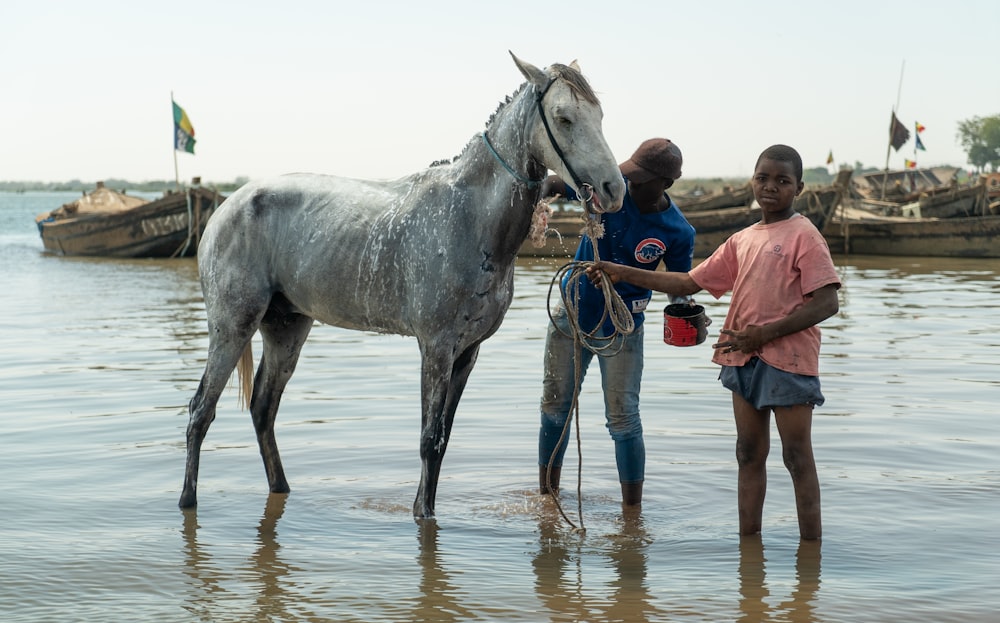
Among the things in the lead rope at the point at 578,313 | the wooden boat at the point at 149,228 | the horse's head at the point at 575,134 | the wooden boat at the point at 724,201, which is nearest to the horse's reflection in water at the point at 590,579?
the lead rope at the point at 578,313

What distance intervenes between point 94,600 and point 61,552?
0.76 metres

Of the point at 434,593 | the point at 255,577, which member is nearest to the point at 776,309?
the point at 434,593

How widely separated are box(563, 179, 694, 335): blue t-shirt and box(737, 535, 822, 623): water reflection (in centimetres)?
139

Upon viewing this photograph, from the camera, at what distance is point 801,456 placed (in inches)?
187

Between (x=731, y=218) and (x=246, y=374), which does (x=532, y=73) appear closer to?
(x=246, y=374)

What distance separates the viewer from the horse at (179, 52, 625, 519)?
16.7ft

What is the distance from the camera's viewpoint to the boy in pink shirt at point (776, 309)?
455 cm

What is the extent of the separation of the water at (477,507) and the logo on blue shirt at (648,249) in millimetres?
1423

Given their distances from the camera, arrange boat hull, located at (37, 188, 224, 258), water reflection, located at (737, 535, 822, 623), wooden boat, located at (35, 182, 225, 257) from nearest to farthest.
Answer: water reflection, located at (737, 535, 822, 623)
wooden boat, located at (35, 182, 225, 257)
boat hull, located at (37, 188, 224, 258)

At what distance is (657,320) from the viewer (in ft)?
50.8

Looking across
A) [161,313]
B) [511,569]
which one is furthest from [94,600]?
[161,313]

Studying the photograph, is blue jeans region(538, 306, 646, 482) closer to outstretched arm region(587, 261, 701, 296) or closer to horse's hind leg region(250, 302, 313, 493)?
outstretched arm region(587, 261, 701, 296)

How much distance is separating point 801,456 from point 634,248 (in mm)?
1455

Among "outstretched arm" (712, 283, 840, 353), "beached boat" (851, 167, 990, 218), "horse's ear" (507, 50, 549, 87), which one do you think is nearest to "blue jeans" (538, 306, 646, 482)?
"outstretched arm" (712, 283, 840, 353)
